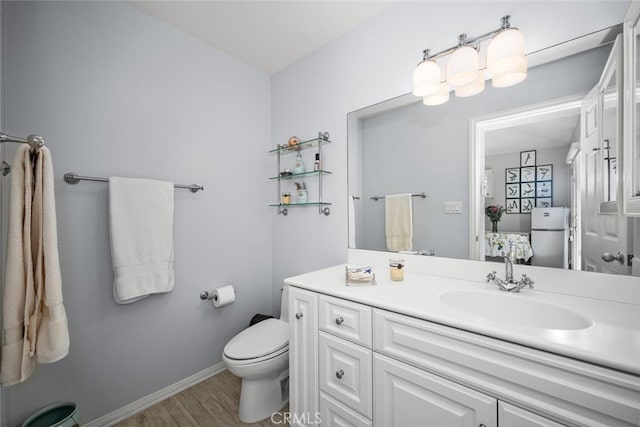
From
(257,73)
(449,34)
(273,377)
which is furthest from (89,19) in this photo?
(273,377)

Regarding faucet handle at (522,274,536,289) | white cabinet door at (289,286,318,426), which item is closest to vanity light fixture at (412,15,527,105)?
faucet handle at (522,274,536,289)

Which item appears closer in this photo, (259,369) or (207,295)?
(259,369)

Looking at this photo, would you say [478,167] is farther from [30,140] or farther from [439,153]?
[30,140]

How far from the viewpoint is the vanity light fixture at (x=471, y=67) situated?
44.6 inches

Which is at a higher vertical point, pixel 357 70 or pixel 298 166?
pixel 357 70

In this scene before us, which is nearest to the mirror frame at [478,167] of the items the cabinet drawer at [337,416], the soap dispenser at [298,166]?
the cabinet drawer at [337,416]

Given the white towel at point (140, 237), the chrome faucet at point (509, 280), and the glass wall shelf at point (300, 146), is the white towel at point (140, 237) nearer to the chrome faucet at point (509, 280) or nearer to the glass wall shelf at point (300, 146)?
the glass wall shelf at point (300, 146)

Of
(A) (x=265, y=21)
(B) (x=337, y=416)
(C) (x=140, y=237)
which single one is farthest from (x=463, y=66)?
(C) (x=140, y=237)

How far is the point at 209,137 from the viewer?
1959 mm

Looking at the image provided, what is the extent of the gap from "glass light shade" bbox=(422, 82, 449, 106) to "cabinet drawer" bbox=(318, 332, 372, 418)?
4.32 ft

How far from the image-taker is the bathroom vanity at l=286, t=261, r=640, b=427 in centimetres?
67

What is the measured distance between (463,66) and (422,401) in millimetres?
1483

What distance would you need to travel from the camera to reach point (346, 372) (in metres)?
1.15

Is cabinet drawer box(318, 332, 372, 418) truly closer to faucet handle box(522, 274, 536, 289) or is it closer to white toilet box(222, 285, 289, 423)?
white toilet box(222, 285, 289, 423)
